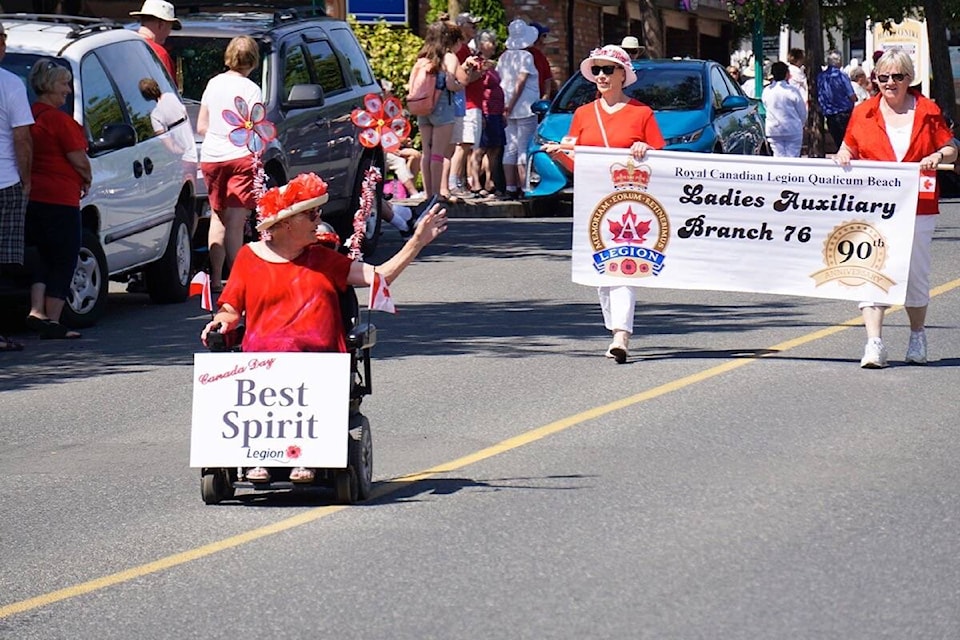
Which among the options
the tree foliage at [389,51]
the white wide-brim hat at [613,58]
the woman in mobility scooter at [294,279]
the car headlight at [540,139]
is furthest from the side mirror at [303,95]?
the tree foliage at [389,51]

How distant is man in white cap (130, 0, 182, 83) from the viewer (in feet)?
53.0

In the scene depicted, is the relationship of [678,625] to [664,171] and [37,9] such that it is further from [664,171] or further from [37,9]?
[37,9]

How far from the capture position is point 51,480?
8859 mm

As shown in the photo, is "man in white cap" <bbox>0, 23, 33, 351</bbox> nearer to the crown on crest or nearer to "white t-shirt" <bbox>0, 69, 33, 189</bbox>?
"white t-shirt" <bbox>0, 69, 33, 189</bbox>

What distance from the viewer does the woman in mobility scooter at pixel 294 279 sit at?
8.11 meters

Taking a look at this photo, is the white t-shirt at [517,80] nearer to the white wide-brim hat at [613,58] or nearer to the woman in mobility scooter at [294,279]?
the white wide-brim hat at [613,58]

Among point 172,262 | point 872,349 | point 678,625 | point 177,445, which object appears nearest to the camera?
point 678,625

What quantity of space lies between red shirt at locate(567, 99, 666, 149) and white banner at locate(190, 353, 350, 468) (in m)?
4.64

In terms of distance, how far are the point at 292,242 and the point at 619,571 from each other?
2.13m

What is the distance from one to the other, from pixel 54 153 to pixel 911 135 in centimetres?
550

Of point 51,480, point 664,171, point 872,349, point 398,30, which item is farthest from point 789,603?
point 398,30

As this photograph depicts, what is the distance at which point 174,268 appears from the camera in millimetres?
15734

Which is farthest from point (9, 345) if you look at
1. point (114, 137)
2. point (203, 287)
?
point (203, 287)

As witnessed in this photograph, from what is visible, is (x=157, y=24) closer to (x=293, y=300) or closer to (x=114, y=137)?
(x=114, y=137)
